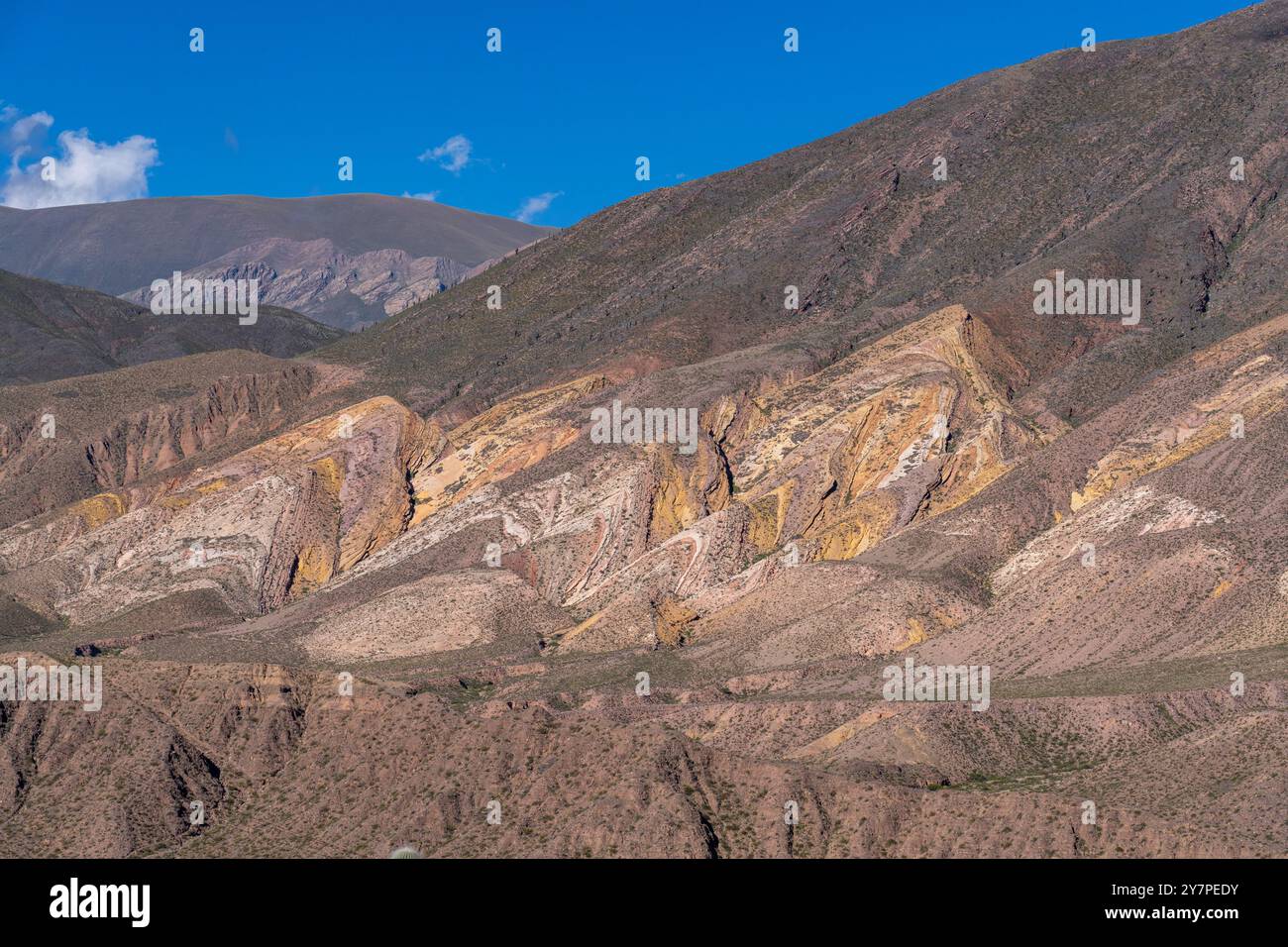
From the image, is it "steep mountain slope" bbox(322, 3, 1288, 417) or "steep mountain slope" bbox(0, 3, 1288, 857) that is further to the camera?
"steep mountain slope" bbox(322, 3, 1288, 417)

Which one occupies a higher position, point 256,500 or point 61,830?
point 256,500

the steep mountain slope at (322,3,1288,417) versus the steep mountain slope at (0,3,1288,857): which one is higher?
the steep mountain slope at (322,3,1288,417)

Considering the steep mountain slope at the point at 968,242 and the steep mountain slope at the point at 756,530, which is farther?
the steep mountain slope at the point at 968,242

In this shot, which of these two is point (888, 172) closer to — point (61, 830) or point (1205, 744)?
point (1205, 744)

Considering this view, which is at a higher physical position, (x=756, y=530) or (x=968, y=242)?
(x=968, y=242)

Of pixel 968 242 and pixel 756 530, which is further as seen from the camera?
pixel 968 242

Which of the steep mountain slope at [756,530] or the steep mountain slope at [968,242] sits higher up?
the steep mountain slope at [968,242]
